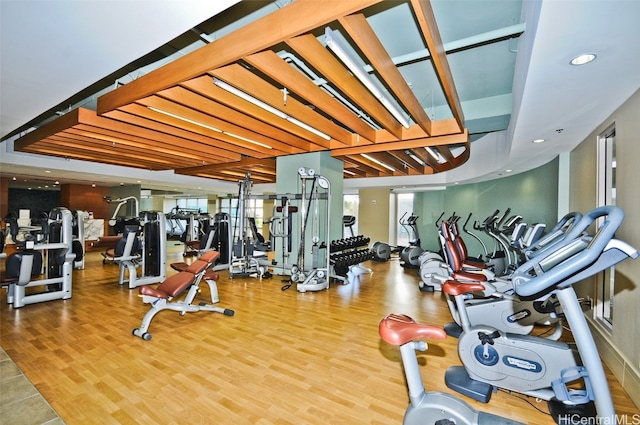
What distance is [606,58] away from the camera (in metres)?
1.85

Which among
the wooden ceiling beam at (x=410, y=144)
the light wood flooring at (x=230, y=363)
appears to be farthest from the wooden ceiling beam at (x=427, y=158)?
the light wood flooring at (x=230, y=363)

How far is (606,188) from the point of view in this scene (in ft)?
10.7

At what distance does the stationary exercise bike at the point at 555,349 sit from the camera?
1.34 meters

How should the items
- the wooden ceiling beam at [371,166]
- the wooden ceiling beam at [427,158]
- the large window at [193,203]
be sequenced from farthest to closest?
1. the large window at [193,203]
2. the wooden ceiling beam at [371,166]
3. the wooden ceiling beam at [427,158]

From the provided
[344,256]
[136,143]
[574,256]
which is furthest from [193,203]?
[574,256]

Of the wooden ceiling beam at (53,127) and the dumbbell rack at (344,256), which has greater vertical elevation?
the wooden ceiling beam at (53,127)

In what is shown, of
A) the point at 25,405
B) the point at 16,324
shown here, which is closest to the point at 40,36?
the point at 25,405

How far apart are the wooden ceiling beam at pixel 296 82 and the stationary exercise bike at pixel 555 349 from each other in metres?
2.46

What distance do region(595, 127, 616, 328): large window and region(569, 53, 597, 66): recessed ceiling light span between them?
1.73 metres

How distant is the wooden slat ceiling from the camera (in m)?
2.34

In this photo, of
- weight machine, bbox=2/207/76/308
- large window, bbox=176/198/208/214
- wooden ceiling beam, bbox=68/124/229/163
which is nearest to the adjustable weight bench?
weight machine, bbox=2/207/76/308

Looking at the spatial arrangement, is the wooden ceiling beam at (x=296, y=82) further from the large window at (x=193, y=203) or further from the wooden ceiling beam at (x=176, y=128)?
the large window at (x=193, y=203)

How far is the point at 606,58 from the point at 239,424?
3317 mm

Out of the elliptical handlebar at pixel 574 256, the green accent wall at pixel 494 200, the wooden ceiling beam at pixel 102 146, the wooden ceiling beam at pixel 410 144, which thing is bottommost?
the elliptical handlebar at pixel 574 256
